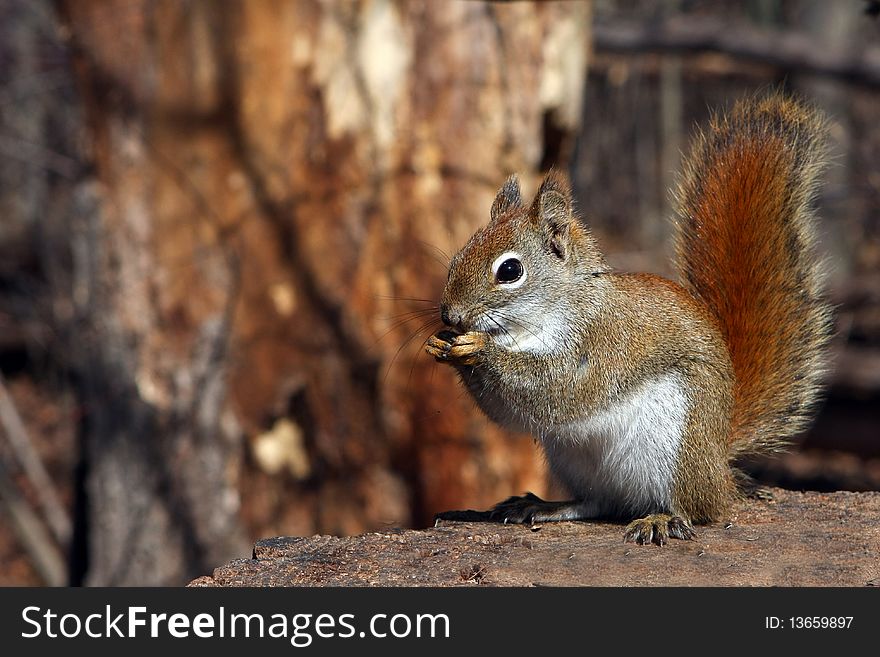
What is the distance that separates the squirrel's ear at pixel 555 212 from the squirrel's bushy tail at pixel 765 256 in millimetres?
390

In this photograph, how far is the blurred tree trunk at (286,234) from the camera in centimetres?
454

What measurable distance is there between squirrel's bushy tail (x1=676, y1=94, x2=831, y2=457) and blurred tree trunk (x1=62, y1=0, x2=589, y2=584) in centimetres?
171

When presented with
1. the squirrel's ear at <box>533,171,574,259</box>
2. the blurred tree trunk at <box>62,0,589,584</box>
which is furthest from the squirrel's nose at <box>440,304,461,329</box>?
the blurred tree trunk at <box>62,0,589,584</box>

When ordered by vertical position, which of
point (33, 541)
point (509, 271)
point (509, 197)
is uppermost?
point (33, 541)

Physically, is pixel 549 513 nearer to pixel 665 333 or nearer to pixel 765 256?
pixel 665 333

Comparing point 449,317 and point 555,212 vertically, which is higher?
point 555,212

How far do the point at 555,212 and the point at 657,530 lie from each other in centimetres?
84

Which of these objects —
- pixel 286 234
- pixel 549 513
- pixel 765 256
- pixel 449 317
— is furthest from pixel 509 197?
pixel 286 234

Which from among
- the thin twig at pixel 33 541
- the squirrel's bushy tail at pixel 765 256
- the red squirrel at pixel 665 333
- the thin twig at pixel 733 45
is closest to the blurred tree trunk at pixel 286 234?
the thin twig at pixel 33 541

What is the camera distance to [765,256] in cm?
293

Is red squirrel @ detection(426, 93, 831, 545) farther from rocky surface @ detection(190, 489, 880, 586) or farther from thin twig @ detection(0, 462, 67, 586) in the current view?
thin twig @ detection(0, 462, 67, 586)

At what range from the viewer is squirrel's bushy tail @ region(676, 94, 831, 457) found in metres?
2.92

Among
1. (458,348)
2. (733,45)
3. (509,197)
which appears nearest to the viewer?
(458,348)

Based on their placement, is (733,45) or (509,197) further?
(733,45)
